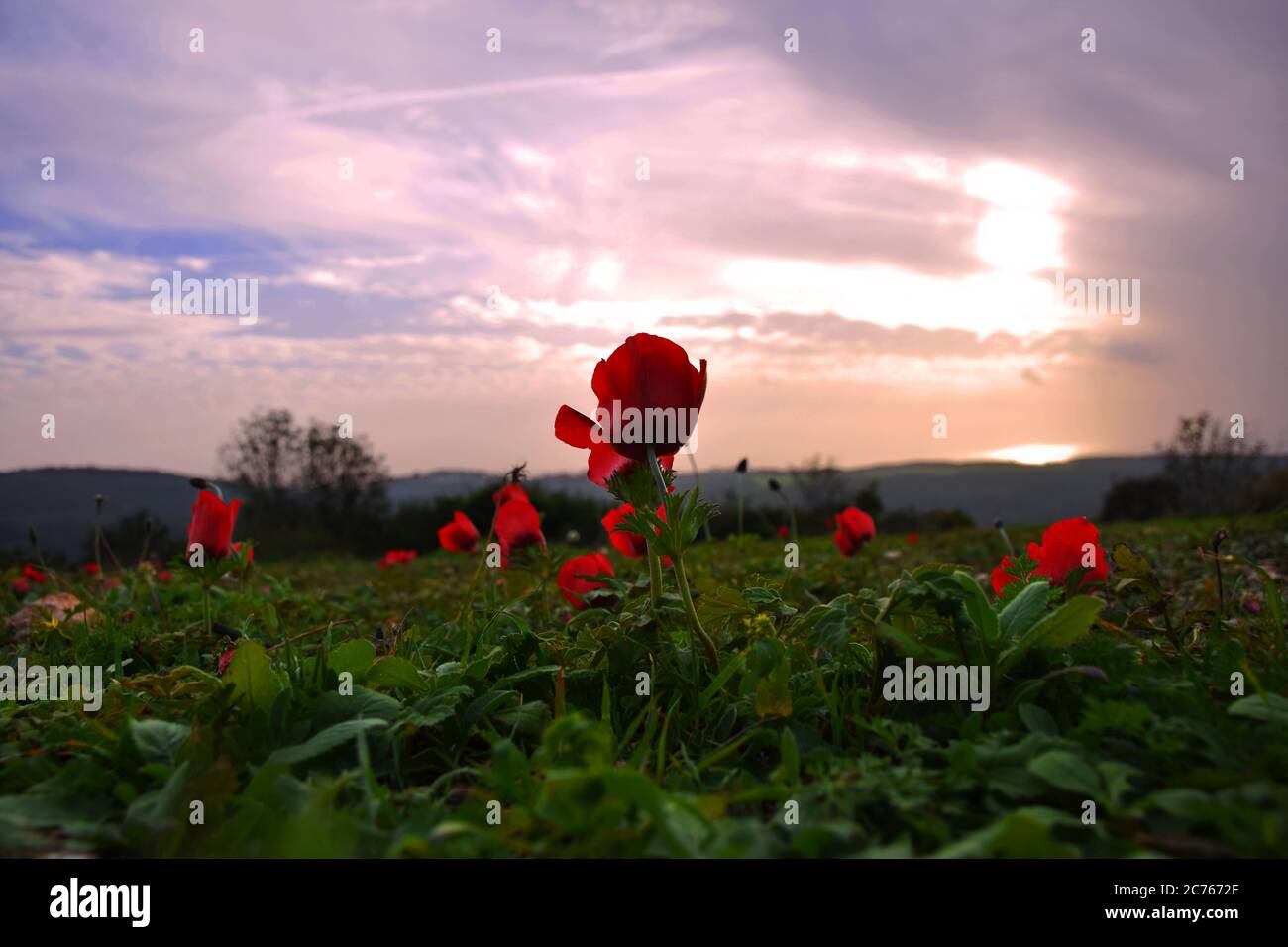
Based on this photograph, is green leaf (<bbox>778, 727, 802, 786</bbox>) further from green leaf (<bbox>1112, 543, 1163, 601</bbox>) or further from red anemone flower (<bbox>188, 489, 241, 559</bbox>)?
red anemone flower (<bbox>188, 489, 241, 559</bbox>)

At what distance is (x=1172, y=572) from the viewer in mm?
5285

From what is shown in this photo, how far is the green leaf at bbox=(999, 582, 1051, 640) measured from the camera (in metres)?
1.84

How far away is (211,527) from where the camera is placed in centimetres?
301

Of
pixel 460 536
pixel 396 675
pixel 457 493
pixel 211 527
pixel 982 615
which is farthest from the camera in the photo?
pixel 457 493

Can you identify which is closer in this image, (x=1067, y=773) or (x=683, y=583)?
(x=1067, y=773)

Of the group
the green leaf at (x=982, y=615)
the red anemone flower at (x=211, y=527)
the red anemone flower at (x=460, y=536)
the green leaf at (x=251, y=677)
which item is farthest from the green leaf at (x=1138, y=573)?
the red anemone flower at (x=460, y=536)

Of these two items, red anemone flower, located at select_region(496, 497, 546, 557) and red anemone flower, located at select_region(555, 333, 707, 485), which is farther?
red anemone flower, located at select_region(496, 497, 546, 557)

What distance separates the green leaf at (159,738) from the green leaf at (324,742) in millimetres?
167

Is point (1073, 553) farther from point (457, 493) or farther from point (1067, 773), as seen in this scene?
point (457, 493)

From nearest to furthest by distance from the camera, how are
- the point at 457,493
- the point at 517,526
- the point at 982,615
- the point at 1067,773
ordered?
the point at 1067,773, the point at 982,615, the point at 517,526, the point at 457,493

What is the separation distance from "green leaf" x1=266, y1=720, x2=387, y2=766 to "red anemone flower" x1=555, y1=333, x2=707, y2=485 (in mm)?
749

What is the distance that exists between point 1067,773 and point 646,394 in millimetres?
1011

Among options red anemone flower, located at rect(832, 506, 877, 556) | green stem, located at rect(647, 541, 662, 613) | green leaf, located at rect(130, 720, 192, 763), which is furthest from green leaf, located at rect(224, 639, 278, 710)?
red anemone flower, located at rect(832, 506, 877, 556)

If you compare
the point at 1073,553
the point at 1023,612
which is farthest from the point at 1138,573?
the point at 1023,612
